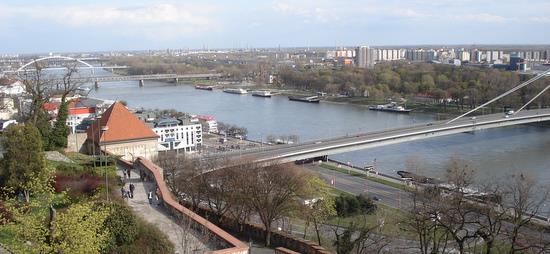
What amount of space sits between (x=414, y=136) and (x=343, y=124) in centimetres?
650

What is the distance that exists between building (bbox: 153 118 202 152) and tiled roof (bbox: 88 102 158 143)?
591 cm

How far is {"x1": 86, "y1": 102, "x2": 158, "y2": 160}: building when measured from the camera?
1061 cm

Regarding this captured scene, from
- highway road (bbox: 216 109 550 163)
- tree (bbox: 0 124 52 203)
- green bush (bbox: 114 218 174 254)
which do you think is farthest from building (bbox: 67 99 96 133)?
green bush (bbox: 114 218 174 254)

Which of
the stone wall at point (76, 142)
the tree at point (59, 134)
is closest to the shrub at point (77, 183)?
the tree at point (59, 134)

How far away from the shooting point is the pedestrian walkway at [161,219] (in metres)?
4.84

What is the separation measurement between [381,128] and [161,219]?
1836cm

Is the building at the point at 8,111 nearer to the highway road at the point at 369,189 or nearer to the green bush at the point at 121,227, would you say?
the highway road at the point at 369,189

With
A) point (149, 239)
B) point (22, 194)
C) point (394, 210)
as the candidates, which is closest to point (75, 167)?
point (22, 194)

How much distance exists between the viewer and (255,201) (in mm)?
6680

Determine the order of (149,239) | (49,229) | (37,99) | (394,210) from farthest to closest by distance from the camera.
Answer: (394,210) < (37,99) < (149,239) < (49,229)

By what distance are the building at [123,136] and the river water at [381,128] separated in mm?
6927

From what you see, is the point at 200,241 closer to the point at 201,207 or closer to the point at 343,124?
the point at 201,207

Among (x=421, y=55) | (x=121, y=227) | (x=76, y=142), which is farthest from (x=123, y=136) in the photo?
(x=421, y=55)

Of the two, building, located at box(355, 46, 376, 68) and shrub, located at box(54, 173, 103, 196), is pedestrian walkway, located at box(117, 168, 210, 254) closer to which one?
shrub, located at box(54, 173, 103, 196)
